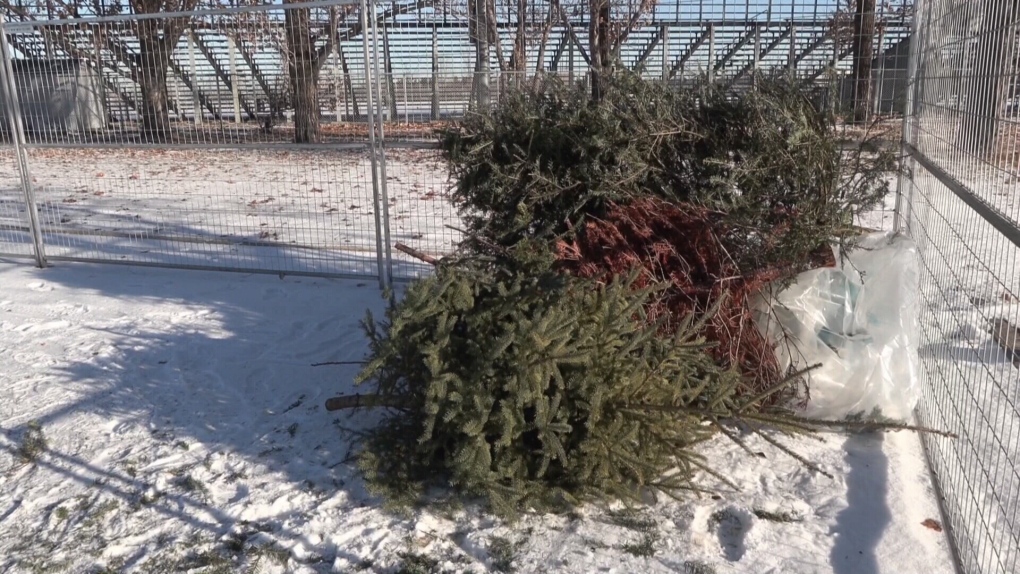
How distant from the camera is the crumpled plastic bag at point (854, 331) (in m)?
4.55

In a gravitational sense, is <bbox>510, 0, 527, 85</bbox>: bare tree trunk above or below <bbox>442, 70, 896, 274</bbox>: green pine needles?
above

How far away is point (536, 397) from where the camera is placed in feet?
12.2

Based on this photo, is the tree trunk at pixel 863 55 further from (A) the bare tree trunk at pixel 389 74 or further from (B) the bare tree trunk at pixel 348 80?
(B) the bare tree trunk at pixel 348 80

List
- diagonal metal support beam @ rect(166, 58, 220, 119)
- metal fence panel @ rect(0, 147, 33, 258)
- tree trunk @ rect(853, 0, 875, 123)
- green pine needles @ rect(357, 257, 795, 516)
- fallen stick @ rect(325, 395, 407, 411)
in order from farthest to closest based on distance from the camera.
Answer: metal fence panel @ rect(0, 147, 33, 258) < diagonal metal support beam @ rect(166, 58, 220, 119) < tree trunk @ rect(853, 0, 875, 123) < fallen stick @ rect(325, 395, 407, 411) < green pine needles @ rect(357, 257, 795, 516)

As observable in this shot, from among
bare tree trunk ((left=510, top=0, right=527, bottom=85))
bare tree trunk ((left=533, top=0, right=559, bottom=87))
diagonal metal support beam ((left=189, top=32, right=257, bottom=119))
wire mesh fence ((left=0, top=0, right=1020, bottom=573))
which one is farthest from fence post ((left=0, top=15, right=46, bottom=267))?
bare tree trunk ((left=533, top=0, right=559, bottom=87))

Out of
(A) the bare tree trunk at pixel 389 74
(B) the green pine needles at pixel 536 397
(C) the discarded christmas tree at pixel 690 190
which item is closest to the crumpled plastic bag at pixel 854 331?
(C) the discarded christmas tree at pixel 690 190

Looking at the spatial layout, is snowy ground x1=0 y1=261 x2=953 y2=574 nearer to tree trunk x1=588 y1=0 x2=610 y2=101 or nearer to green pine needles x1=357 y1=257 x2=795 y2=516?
green pine needles x1=357 y1=257 x2=795 y2=516

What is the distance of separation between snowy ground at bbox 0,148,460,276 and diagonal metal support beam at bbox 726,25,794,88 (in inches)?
103

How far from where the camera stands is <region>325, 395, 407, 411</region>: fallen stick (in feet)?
14.0

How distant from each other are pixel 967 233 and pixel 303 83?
16.8ft

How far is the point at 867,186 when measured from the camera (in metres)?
4.77

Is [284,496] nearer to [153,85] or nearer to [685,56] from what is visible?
[685,56]

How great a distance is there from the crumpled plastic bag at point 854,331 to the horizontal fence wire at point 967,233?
154mm

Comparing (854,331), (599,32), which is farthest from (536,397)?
(599,32)
